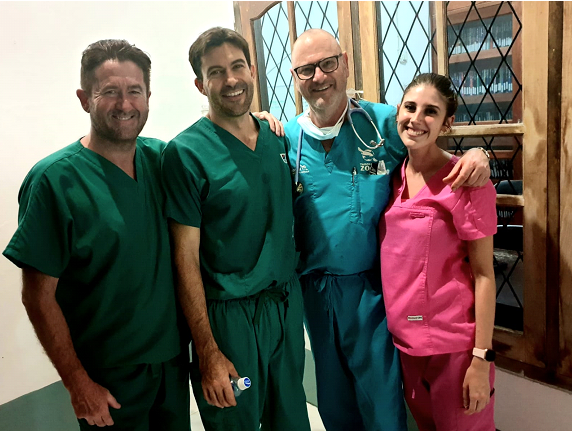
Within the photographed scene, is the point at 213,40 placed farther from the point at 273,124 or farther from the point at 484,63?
the point at 484,63

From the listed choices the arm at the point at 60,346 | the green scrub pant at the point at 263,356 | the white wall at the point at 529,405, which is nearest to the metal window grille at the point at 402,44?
the green scrub pant at the point at 263,356

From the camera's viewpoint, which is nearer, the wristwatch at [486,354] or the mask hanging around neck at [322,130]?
the wristwatch at [486,354]

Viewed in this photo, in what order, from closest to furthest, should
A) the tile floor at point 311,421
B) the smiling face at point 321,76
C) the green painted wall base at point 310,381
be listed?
the smiling face at point 321,76 < the tile floor at point 311,421 < the green painted wall base at point 310,381

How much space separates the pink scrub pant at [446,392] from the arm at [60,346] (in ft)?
2.77

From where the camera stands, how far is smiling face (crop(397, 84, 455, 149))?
3.96 ft

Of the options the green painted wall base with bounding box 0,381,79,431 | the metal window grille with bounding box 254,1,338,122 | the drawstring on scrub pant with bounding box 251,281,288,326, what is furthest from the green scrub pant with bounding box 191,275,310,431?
the metal window grille with bounding box 254,1,338,122

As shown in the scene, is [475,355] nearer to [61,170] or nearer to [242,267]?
[242,267]

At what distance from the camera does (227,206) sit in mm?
1258

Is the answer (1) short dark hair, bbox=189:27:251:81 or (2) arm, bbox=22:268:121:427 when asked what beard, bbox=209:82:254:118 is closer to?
(1) short dark hair, bbox=189:27:251:81

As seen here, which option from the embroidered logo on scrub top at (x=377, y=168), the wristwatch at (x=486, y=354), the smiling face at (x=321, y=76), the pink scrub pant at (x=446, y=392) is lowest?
the pink scrub pant at (x=446, y=392)

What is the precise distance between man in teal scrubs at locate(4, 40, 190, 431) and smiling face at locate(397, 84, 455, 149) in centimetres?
71

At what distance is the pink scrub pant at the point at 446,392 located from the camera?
48.0 inches

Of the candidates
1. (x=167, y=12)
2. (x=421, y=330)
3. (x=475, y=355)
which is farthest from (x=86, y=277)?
(x=167, y=12)

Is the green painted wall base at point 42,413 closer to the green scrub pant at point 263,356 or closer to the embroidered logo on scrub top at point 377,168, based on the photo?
the green scrub pant at point 263,356
